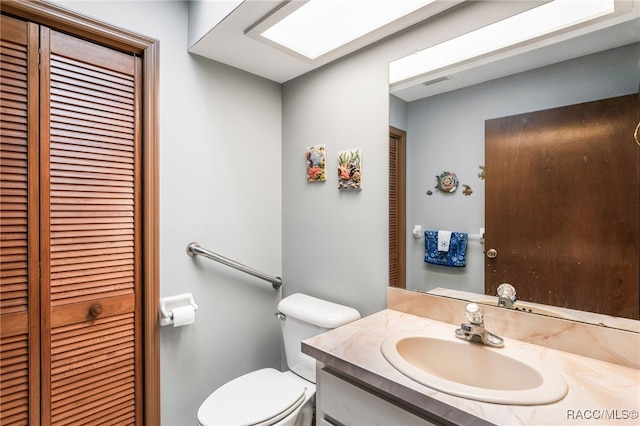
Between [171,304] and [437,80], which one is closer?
[437,80]

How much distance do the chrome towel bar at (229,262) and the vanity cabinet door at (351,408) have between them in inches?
32.1

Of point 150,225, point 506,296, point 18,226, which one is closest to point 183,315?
point 150,225

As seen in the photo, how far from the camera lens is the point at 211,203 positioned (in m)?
1.60

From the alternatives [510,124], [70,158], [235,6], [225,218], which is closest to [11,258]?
[70,158]

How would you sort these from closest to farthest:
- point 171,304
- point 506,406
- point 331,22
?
point 506,406
point 331,22
point 171,304

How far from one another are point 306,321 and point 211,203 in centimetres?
79

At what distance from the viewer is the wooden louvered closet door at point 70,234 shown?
43.9 inches

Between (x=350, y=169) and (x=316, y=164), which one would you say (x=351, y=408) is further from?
(x=316, y=164)

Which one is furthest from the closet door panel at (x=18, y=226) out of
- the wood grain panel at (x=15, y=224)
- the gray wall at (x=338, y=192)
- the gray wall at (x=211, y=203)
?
the gray wall at (x=338, y=192)

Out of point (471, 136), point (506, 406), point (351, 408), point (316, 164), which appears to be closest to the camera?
point (506, 406)

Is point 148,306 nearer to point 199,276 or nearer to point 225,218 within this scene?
point 199,276

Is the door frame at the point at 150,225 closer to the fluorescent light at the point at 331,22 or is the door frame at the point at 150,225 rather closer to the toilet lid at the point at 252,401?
the toilet lid at the point at 252,401

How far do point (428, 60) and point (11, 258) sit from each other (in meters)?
1.81

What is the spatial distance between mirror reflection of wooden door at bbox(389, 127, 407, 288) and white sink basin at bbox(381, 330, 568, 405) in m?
0.36
